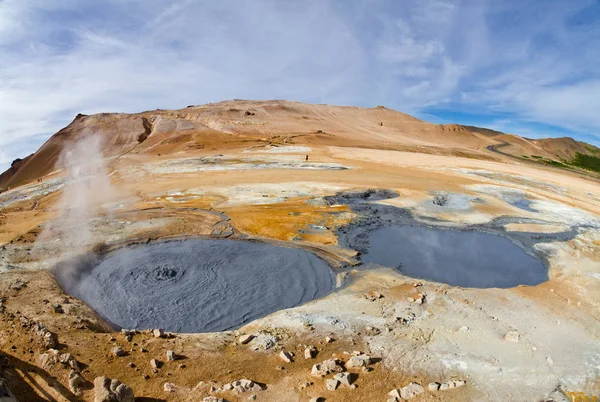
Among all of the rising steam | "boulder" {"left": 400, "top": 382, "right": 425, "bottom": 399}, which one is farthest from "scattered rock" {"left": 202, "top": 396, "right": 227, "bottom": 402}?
the rising steam

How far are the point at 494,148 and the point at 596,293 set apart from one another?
232ft

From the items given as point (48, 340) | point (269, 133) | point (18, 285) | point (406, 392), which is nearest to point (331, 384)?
point (406, 392)

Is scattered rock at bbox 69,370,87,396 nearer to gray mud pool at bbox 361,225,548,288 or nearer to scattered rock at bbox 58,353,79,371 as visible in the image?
scattered rock at bbox 58,353,79,371

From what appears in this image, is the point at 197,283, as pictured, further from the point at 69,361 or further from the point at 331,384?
the point at 331,384

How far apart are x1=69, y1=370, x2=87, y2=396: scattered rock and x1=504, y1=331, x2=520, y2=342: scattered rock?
31.9 ft

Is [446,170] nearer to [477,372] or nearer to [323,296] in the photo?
[323,296]

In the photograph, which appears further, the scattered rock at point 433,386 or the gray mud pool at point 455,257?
the gray mud pool at point 455,257

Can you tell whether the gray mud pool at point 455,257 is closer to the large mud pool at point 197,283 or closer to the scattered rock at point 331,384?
the large mud pool at point 197,283

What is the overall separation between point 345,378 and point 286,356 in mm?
1458

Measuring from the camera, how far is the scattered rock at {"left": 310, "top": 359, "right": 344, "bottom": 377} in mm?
8477

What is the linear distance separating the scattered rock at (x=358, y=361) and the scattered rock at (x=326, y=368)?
232 millimetres

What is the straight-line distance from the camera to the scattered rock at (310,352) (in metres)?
9.11

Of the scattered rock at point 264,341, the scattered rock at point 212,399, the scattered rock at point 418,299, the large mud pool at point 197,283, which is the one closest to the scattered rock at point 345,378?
the scattered rock at point 264,341

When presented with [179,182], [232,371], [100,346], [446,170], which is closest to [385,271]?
[232,371]
